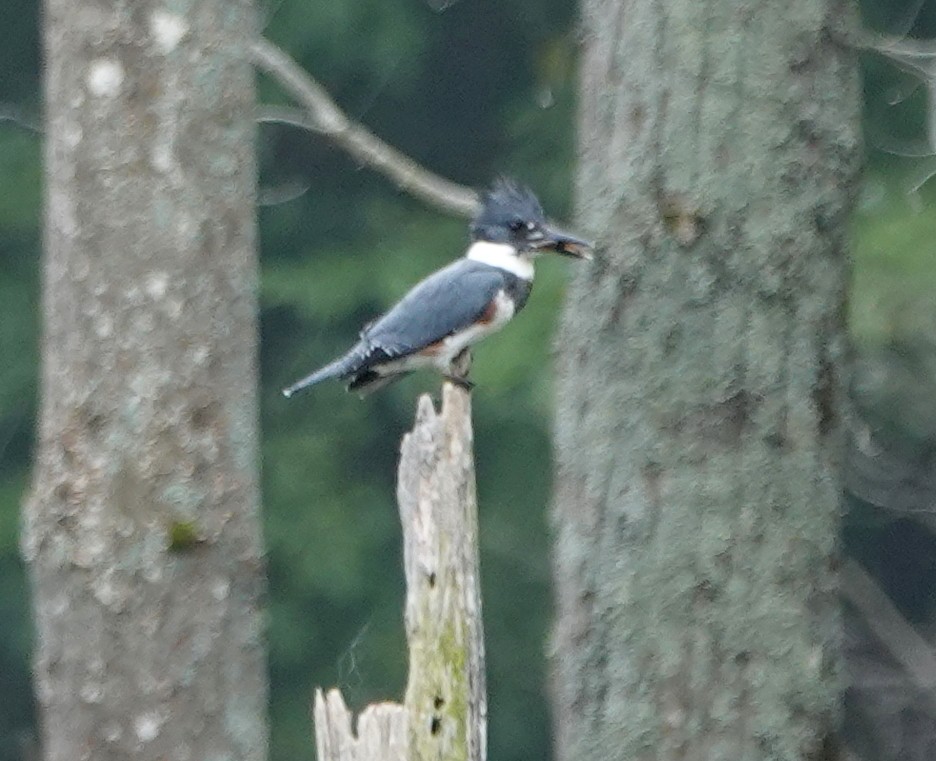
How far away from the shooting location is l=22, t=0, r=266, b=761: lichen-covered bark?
15.5 feet

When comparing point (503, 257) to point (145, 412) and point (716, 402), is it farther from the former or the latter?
point (716, 402)

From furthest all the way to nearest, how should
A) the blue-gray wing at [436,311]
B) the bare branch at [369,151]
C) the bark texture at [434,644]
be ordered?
the blue-gray wing at [436,311] → the bare branch at [369,151] → the bark texture at [434,644]

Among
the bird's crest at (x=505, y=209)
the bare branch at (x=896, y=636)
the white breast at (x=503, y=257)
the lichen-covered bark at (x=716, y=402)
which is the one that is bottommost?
the bare branch at (x=896, y=636)

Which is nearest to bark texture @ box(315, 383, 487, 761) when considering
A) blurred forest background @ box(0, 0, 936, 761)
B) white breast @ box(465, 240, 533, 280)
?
white breast @ box(465, 240, 533, 280)

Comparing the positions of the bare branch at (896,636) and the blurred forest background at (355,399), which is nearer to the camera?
the bare branch at (896,636)

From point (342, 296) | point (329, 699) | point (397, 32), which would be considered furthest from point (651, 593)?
point (397, 32)

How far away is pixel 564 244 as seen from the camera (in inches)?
185

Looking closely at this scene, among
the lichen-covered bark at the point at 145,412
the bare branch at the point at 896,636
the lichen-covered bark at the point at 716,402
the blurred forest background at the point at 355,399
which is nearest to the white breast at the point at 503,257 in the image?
the lichen-covered bark at the point at 145,412

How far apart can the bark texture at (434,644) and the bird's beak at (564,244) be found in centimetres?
73

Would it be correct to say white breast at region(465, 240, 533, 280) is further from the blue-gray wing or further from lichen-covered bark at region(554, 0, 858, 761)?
lichen-covered bark at region(554, 0, 858, 761)

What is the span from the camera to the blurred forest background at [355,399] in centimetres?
1266

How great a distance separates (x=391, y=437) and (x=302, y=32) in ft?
7.89

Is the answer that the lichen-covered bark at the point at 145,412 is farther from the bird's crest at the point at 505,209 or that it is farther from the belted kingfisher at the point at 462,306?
the bird's crest at the point at 505,209

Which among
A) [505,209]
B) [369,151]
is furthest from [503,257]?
[369,151]
